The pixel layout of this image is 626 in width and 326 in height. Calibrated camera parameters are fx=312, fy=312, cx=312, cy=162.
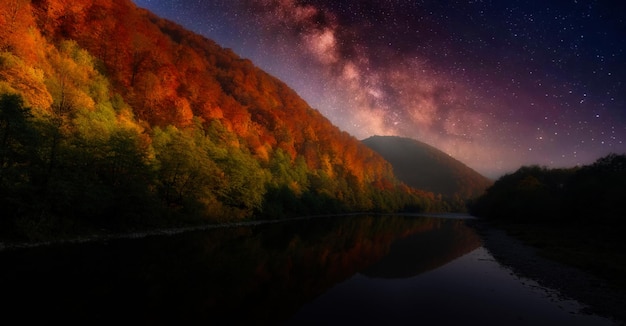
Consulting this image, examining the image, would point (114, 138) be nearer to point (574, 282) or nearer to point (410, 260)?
point (410, 260)

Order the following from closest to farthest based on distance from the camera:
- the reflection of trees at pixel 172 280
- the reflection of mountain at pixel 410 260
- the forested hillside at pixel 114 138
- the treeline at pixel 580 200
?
1. the reflection of trees at pixel 172 280
2. the reflection of mountain at pixel 410 260
3. the forested hillside at pixel 114 138
4. the treeline at pixel 580 200

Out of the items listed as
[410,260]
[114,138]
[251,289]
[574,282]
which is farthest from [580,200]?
[114,138]

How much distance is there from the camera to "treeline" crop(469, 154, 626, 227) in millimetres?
53969

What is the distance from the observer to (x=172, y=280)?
18.3 metres

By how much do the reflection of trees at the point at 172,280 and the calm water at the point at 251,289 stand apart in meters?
0.06

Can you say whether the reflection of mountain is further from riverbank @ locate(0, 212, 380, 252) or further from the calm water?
riverbank @ locate(0, 212, 380, 252)

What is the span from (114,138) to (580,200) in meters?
88.0

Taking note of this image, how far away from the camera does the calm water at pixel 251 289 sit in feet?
44.8

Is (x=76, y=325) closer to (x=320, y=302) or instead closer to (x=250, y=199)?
(x=320, y=302)

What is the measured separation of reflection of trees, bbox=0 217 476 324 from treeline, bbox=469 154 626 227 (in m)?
45.4

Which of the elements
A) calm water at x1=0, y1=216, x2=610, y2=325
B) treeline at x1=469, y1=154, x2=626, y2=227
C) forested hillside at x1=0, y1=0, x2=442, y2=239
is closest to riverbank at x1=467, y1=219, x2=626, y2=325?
calm water at x1=0, y1=216, x2=610, y2=325

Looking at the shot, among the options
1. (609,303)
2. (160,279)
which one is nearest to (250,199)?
(160,279)

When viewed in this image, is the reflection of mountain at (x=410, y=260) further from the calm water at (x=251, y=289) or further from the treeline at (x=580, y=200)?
the treeline at (x=580, y=200)

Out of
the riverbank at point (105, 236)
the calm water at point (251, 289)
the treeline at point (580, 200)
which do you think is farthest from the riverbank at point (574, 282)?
the riverbank at point (105, 236)
